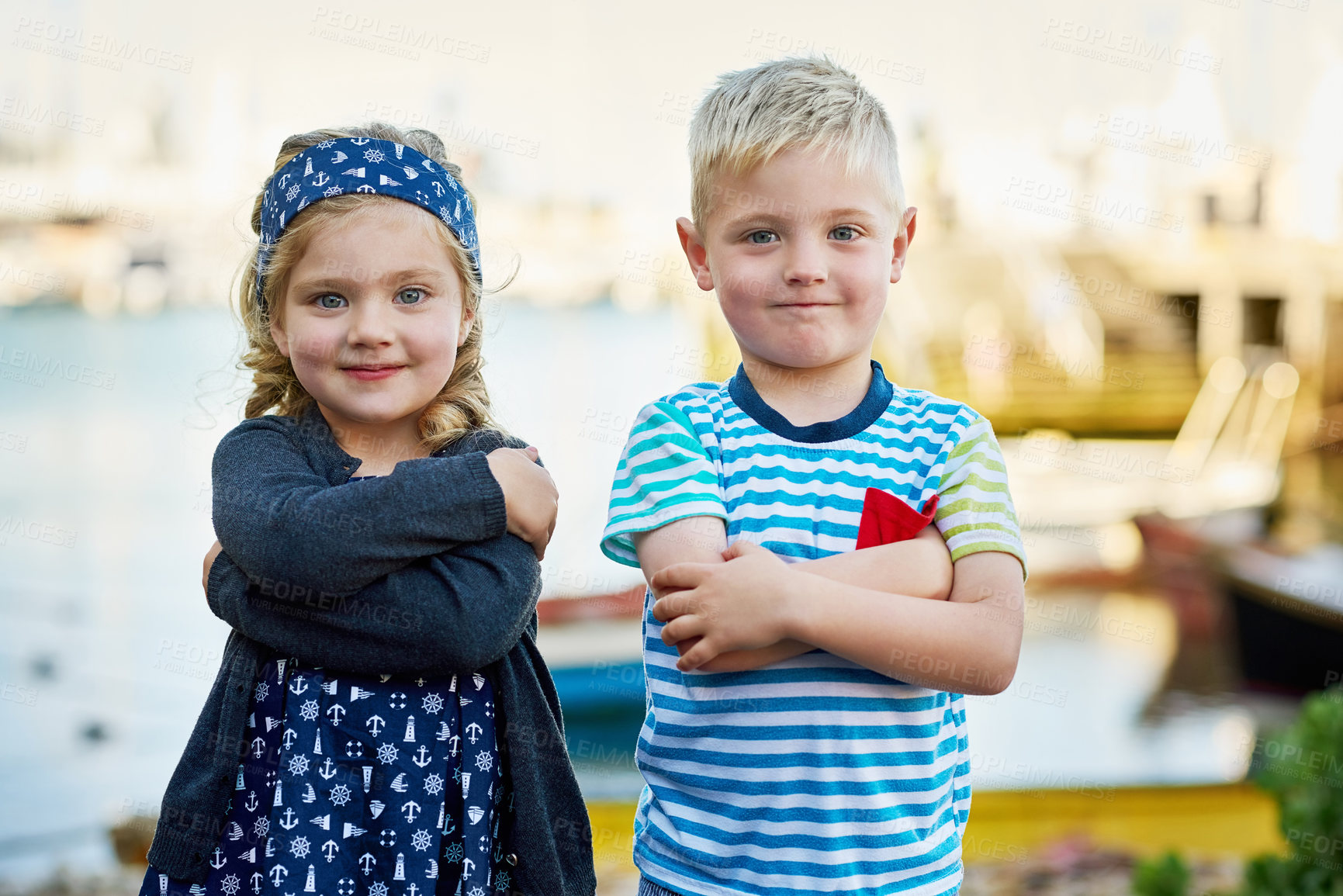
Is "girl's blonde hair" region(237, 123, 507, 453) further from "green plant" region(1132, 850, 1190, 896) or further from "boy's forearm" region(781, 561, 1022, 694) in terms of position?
"green plant" region(1132, 850, 1190, 896)

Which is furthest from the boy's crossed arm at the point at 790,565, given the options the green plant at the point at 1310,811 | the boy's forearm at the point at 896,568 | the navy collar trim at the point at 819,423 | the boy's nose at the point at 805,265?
the green plant at the point at 1310,811

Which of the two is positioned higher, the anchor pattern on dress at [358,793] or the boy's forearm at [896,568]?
the boy's forearm at [896,568]

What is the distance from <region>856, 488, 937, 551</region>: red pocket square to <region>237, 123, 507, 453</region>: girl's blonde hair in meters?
0.55

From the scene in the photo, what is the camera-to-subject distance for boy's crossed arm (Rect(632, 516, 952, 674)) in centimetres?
125

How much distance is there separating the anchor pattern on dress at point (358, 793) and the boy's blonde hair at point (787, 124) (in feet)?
2.33

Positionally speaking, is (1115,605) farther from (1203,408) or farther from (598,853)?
(598,853)

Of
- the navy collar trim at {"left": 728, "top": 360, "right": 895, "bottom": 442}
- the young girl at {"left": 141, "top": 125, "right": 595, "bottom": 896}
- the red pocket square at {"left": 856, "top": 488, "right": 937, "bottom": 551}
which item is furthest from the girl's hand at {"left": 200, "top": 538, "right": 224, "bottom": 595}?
the red pocket square at {"left": 856, "top": 488, "right": 937, "bottom": 551}

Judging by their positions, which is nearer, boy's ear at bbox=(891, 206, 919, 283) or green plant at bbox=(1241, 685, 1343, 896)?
boy's ear at bbox=(891, 206, 919, 283)

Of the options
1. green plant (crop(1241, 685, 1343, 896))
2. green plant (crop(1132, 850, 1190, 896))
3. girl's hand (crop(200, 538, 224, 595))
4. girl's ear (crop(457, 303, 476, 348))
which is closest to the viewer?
girl's hand (crop(200, 538, 224, 595))

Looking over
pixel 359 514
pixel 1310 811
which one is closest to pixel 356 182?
pixel 359 514

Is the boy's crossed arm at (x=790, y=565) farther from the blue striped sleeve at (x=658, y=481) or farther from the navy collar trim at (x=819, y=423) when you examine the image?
the navy collar trim at (x=819, y=423)

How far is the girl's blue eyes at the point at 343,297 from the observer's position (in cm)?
144

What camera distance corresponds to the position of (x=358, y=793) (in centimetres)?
135

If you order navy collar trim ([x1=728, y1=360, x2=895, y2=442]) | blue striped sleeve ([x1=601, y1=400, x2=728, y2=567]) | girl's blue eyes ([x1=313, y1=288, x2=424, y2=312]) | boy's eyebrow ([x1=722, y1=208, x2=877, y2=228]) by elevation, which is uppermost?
boy's eyebrow ([x1=722, y1=208, x2=877, y2=228])
